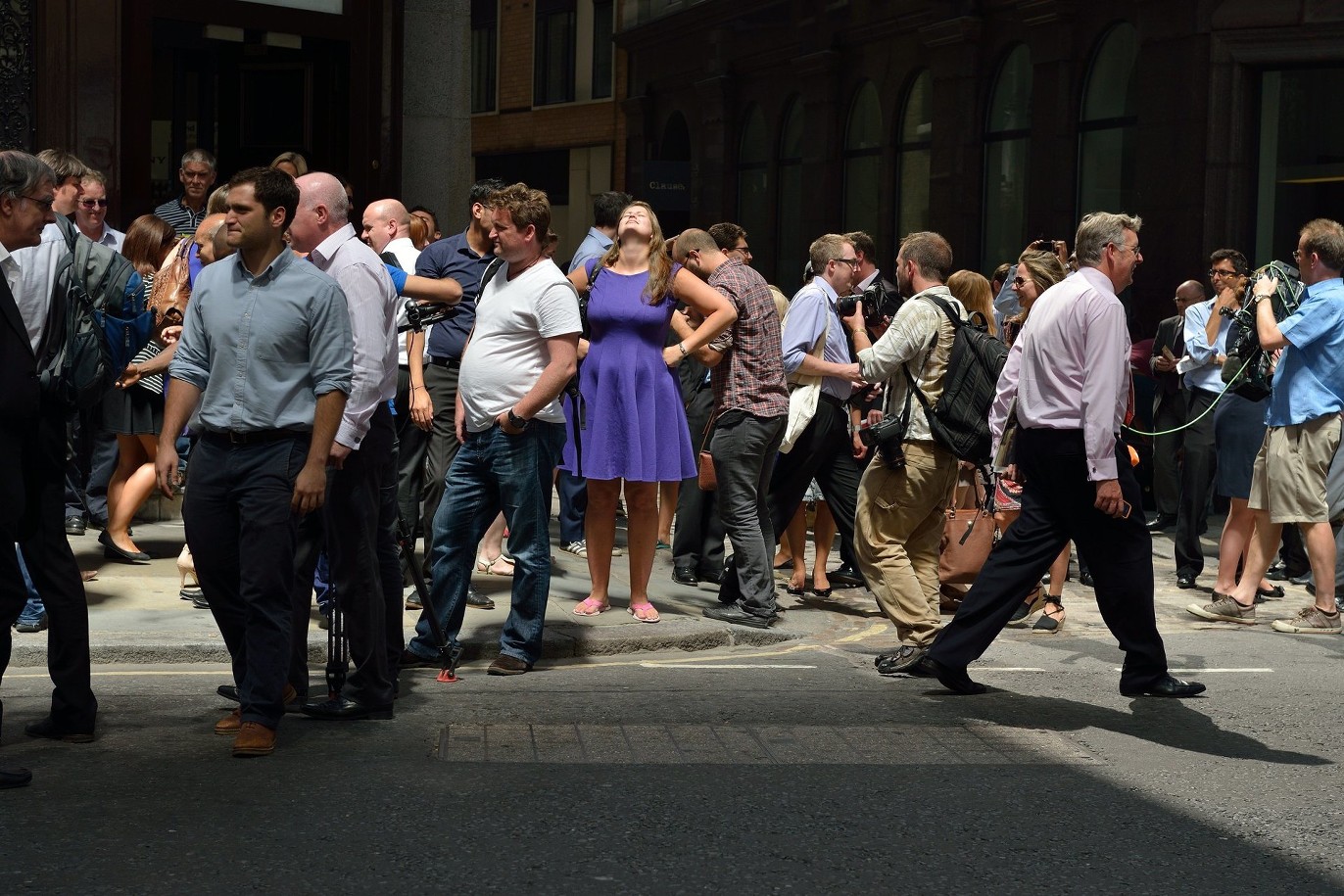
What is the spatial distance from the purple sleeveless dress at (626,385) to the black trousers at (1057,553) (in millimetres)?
1985

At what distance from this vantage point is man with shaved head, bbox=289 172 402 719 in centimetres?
642

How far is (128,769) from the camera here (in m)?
5.59

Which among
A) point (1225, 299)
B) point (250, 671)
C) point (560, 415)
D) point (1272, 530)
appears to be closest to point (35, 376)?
point (250, 671)

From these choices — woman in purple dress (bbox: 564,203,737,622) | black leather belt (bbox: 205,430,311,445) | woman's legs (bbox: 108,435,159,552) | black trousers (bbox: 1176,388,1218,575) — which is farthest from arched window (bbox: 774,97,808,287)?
black leather belt (bbox: 205,430,311,445)

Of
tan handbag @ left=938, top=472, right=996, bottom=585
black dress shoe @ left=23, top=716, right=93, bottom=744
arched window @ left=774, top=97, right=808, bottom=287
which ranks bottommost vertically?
black dress shoe @ left=23, top=716, right=93, bottom=744

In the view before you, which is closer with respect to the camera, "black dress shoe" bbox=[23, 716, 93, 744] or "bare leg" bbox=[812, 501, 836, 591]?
"black dress shoe" bbox=[23, 716, 93, 744]

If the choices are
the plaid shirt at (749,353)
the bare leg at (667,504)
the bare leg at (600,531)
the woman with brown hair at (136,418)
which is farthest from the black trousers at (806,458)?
the woman with brown hair at (136,418)

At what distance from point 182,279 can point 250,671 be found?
3.93 metres

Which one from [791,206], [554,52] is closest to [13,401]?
[791,206]

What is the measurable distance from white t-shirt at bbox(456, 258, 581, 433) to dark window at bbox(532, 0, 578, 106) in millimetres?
27215

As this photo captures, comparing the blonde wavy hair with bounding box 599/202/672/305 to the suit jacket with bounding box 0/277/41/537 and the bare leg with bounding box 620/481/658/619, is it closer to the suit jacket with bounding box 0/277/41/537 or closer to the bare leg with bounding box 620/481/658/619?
the bare leg with bounding box 620/481/658/619

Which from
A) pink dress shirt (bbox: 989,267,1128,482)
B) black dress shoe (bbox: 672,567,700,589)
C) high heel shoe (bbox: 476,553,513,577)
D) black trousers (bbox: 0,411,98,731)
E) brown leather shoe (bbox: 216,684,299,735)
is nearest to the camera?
black trousers (bbox: 0,411,98,731)

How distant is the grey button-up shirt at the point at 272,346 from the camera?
19.3 ft

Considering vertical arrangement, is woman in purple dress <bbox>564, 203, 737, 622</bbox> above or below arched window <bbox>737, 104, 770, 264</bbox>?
below
